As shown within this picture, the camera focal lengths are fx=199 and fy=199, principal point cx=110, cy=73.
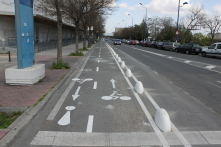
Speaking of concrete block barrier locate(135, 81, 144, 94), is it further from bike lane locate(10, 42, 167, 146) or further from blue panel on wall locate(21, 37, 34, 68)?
blue panel on wall locate(21, 37, 34, 68)

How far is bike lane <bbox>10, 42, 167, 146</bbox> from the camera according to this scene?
158 inches

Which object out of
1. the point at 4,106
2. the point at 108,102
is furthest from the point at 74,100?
the point at 4,106

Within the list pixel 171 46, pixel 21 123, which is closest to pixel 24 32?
pixel 21 123

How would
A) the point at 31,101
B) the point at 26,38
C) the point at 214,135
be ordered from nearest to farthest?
the point at 214,135 → the point at 31,101 → the point at 26,38

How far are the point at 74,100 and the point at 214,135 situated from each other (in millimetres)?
4152

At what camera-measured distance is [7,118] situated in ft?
15.8

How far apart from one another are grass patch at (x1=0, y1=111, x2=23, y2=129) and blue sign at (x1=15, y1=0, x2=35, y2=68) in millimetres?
3212

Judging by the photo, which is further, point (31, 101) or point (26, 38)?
point (26, 38)

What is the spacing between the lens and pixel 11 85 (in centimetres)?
773

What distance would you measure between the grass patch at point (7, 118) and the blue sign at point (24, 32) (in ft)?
10.5

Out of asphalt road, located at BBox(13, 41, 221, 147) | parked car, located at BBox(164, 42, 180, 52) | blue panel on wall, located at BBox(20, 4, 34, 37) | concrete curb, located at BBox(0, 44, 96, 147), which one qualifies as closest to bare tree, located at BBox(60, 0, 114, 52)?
blue panel on wall, located at BBox(20, 4, 34, 37)

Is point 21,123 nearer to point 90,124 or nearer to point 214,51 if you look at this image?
point 90,124

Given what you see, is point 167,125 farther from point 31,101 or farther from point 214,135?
point 31,101

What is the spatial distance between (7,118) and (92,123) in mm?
2059
